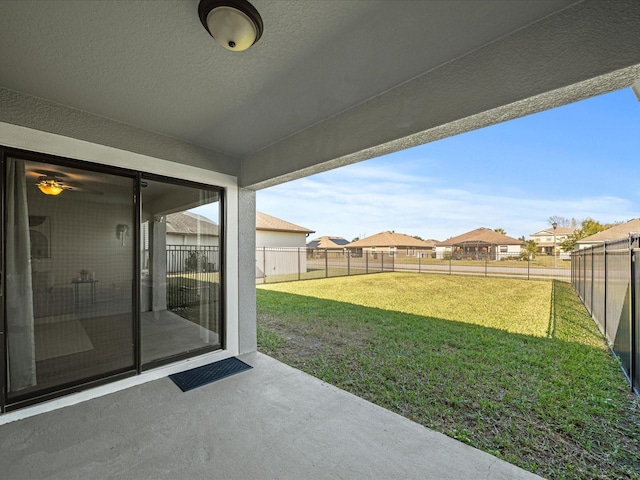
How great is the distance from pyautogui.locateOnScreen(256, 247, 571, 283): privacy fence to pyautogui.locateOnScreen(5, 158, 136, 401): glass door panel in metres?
→ 8.51

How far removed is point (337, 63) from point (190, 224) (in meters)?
2.46

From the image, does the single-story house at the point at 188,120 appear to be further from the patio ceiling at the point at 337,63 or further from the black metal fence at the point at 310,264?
the black metal fence at the point at 310,264

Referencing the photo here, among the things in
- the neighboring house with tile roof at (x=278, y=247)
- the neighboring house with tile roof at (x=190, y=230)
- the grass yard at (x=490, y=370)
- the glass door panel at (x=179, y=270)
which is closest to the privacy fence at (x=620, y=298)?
the grass yard at (x=490, y=370)

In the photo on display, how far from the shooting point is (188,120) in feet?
8.66

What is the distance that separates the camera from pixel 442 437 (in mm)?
1973

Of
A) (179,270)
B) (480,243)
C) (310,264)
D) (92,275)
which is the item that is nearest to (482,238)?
(480,243)

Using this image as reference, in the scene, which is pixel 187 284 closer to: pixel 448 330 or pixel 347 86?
pixel 347 86

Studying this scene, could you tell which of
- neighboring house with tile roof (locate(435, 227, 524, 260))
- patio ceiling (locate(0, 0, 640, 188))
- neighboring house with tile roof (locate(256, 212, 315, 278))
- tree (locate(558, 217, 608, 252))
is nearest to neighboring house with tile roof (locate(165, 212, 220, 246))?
patio ceiling (locate(0, 0, 640, 188))

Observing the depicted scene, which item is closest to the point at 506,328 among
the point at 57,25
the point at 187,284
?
the point at 187,284

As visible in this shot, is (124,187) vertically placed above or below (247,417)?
above

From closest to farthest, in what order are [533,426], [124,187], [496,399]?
[533,426]
[496,399]
[124,187]

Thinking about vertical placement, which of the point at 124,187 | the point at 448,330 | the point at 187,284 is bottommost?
the point at 448,330

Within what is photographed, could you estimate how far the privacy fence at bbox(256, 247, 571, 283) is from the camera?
1157 cm

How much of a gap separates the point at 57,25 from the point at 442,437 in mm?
3479
